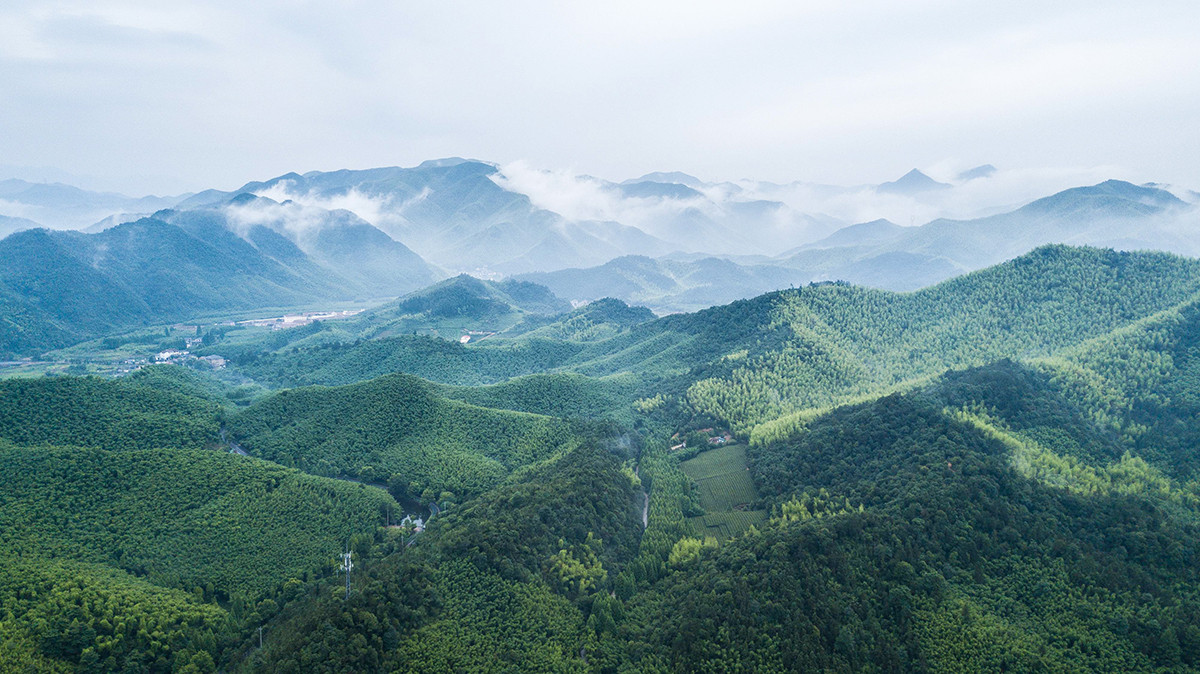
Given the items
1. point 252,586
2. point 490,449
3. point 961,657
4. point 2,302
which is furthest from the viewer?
point 2,302

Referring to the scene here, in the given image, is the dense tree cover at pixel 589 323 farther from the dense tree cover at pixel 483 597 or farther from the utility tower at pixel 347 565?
the utility tower at pixel 347 565

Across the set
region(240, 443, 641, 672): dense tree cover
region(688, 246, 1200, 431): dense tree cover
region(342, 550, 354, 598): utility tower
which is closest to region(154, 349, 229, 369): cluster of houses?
region(342, 550, 354, 598): utility tower

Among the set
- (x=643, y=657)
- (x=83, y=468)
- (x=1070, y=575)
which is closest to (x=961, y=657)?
(x=1070, y=575)

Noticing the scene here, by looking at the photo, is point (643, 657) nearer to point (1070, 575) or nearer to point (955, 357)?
point (1070, 575)

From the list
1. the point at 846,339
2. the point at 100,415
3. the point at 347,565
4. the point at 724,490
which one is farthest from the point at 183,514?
the point at 846,339

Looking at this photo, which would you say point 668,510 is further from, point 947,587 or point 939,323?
point 939,323
